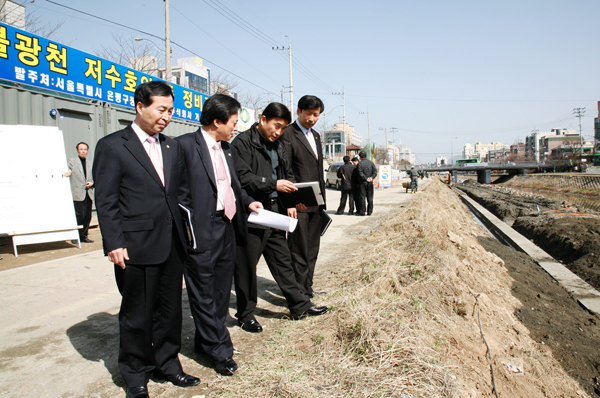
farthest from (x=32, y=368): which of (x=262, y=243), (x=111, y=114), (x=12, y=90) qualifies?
(x=111, y=114)

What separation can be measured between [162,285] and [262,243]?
1026 millimetres

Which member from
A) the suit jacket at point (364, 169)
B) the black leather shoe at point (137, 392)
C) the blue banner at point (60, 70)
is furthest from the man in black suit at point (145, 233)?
the suit jacket at point (364, 169)

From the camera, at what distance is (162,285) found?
8.11 feet

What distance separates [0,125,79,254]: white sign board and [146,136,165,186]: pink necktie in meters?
5.00

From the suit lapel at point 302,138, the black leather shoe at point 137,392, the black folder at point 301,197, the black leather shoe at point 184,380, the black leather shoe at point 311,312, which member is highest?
the suit lapel at point 302,138

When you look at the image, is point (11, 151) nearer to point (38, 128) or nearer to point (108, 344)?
point (38, 128)

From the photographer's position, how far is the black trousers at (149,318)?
2.33 meters

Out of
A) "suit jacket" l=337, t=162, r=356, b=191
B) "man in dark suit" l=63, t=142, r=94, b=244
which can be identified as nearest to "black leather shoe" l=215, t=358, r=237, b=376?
"man in dark suit" l=63, t=142, r=94, b=244

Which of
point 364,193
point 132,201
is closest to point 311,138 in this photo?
point 132,201

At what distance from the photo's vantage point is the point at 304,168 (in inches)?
151

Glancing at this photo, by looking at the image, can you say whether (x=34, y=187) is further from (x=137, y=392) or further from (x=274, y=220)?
(x=137, y=392)

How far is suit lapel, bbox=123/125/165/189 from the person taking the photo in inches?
91.0

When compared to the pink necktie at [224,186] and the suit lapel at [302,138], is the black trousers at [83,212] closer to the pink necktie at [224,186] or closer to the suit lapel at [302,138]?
the suit lapel at [302,138]

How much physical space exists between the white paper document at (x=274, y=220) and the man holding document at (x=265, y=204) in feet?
0.74
